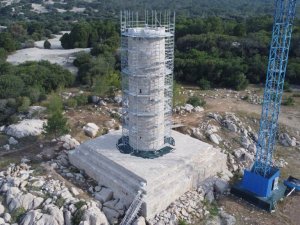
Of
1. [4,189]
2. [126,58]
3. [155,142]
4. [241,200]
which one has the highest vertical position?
[126,58]

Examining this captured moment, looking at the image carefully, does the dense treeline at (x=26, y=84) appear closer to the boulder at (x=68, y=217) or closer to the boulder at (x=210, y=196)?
the boulder at (x=68, y=217)

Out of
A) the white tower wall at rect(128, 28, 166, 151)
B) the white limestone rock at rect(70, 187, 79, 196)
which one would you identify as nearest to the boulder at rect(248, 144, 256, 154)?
the white tower wall at rect(128, 28, 166, 151)

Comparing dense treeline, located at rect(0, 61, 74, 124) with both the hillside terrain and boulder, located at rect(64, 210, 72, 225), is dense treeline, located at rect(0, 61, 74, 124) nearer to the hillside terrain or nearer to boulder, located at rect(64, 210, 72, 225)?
the hillside terrain

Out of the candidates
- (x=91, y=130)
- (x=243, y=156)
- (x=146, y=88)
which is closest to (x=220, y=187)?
(x=243, y=156)

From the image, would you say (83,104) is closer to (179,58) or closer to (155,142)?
(155,142)

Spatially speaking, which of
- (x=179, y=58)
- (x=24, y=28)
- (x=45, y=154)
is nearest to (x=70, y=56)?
(x=179, y=58)

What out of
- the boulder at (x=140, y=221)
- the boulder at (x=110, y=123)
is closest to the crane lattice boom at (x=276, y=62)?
the boulder at (x=140, y=221)
